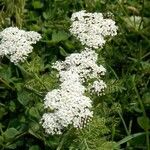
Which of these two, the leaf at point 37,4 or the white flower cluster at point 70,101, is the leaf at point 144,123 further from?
the leaf at point 37,4

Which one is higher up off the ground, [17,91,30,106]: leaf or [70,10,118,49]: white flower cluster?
[70,10,118,49]: white flower cluster

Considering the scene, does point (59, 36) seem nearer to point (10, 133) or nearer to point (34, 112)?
point (34, 112)

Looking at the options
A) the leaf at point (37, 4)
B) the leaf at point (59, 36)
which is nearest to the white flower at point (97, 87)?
the leaf at point (59, 36)

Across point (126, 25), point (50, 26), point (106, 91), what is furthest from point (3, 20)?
point (106, 91)

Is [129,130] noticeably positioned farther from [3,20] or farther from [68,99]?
[3,20]

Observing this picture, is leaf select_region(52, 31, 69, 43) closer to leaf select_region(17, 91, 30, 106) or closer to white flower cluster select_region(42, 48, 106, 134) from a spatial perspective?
leaf select_region(17, 91, 30, 106)

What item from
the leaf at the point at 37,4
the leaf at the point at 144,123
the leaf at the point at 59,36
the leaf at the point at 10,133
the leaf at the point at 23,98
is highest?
the leaf at the point at 37,4

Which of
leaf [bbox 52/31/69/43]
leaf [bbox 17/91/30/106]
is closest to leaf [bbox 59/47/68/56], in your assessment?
leaf [bbox 52/31/69/43]
